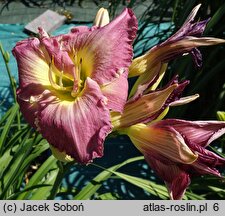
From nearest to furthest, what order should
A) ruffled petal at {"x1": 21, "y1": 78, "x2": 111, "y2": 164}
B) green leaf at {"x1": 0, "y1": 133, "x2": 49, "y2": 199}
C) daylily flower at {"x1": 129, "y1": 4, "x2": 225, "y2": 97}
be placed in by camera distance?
ruffled petal at {"x1": 21, "y1": 78, "x2": 111, "y2": 164}
daylily flower at {"x1": 129, "y1": 4, "x2": 225, "y2": 97}
green leaf at {"x1": 0, "y1": 133, "x2": 49, "y2": 199}

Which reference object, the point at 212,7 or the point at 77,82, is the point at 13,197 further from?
the point at 212,7

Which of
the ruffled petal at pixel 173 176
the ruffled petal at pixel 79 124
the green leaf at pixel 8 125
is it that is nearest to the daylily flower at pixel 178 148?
the ruffled petal at pixel 173 176

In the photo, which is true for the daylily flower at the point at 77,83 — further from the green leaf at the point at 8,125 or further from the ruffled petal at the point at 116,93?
the green leaf at the point at 8,125

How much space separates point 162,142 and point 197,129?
56mm

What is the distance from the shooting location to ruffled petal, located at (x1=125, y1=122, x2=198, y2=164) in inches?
26.0

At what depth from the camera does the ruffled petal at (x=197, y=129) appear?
677 mm

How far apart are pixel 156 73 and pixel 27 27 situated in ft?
7.96

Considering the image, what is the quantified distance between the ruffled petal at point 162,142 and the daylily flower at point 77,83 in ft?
0.24

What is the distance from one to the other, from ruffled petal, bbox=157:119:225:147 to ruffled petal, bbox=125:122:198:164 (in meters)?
0.01

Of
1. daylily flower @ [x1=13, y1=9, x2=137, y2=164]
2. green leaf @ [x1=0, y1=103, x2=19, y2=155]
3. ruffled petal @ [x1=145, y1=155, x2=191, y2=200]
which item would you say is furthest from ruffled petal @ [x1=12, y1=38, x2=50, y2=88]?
green leaf @ [x1=0, y1=103, x2=19, y2=155]

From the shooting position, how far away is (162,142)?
2.23 feet

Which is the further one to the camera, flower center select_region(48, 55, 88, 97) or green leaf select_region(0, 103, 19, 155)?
green leaf select_region(0, 103, 19, 155)

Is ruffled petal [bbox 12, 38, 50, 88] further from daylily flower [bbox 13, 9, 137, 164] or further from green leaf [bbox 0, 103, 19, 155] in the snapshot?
green leaf [bbox 0, 103, 19, 155]

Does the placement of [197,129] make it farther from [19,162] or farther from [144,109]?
[19,162]
